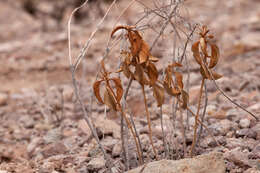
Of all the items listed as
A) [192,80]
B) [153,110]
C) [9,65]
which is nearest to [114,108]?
[153,110]

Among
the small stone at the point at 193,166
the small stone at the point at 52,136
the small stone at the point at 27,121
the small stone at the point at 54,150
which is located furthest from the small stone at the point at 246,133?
the small stone at the point at 27,121

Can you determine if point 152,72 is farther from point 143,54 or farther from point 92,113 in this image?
point 92,113

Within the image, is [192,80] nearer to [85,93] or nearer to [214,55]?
[85,93]

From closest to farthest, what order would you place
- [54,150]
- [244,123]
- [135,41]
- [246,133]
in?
[135,41], [246,133], [244,123], [54,150]

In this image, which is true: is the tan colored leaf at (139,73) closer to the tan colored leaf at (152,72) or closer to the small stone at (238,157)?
the tan colored leaf at (152,72)

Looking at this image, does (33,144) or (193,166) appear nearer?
(193,166)

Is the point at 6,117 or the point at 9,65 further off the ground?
the point at 9,65

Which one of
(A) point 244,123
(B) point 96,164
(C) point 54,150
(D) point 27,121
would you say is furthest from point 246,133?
(D) point 27,121

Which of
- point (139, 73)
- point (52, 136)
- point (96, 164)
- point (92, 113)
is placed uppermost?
point (139, 73)

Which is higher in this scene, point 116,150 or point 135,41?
point 135,41
